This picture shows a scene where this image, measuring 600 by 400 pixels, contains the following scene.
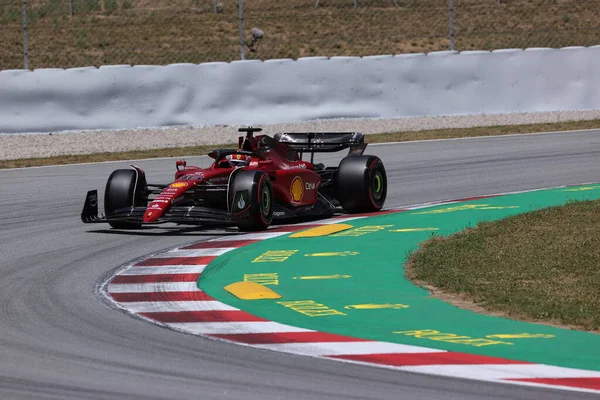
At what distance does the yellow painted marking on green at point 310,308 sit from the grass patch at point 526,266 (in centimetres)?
92

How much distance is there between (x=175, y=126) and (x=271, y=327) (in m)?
13.3

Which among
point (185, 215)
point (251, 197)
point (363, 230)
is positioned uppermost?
point (251, 197)

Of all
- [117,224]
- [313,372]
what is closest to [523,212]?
[117,224]

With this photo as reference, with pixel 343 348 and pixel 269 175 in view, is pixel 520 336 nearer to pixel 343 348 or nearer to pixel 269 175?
pixel 343 348

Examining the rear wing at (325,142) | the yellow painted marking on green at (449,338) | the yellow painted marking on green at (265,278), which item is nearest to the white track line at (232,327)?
the yellow painted marking on green at (449,338)

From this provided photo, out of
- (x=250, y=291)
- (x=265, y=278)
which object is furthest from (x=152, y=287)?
(x=265, y=278)

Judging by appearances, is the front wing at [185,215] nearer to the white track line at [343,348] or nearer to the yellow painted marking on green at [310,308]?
the yellow painted marking on green at [310,308]

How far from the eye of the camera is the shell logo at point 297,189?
1248cm

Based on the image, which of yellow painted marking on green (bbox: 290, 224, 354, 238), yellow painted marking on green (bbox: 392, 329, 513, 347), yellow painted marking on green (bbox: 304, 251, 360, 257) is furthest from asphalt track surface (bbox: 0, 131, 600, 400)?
yellow painted marking on green (bbox: 304, 251, 360, 257)

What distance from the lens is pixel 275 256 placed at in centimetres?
1039

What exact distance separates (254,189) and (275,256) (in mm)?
1287

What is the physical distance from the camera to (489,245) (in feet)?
34.6

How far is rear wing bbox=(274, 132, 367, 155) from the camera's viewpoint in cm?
1345

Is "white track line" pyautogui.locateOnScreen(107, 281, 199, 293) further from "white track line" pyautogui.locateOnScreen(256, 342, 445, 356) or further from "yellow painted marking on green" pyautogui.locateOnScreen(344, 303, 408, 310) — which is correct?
"white track line" pyautogui.locateOnScreen(256, 342, 445, 356)
